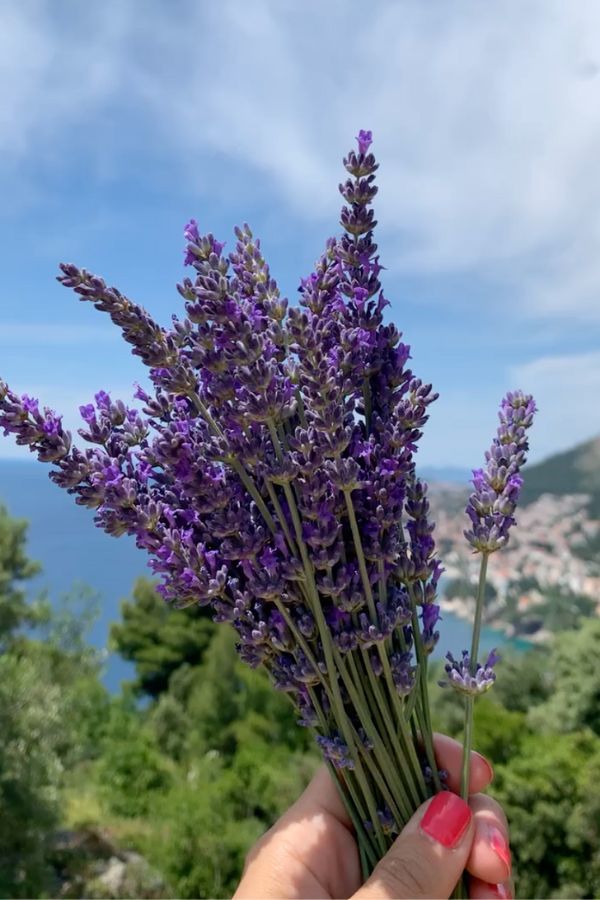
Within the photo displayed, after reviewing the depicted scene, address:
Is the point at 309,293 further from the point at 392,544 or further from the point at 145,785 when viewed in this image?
the point at 145,785

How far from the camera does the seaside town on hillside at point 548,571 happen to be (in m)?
17.8

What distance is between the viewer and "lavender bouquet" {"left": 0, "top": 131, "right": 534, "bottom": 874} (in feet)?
2.83

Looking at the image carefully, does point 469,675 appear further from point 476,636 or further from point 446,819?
point 446,819

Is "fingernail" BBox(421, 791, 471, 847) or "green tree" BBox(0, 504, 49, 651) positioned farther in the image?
"green tree" BBox(0, 504, 49, 651)

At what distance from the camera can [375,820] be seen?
104 cm

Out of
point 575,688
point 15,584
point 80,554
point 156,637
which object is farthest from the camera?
point 80,554

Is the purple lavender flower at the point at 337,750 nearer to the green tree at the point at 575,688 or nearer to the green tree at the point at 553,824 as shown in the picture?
the green tree at the point at 553,824

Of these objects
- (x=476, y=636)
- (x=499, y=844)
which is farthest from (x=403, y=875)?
(x=476, y=636)

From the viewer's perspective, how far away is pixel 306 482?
2.90ft

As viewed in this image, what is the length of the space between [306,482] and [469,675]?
377mm

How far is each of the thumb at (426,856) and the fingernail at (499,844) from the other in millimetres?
66

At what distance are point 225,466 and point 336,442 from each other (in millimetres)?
188

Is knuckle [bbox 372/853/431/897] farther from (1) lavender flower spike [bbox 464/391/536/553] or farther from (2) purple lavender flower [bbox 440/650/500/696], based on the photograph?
(1) lavender flower spike [bbox 464/391/536/553]

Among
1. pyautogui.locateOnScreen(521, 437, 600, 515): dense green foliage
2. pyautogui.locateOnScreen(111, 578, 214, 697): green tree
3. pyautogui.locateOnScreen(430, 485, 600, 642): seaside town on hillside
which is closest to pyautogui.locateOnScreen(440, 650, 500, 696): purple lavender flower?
pyautogui.locateOnScreen(111, 578, 214, 697): green tree
